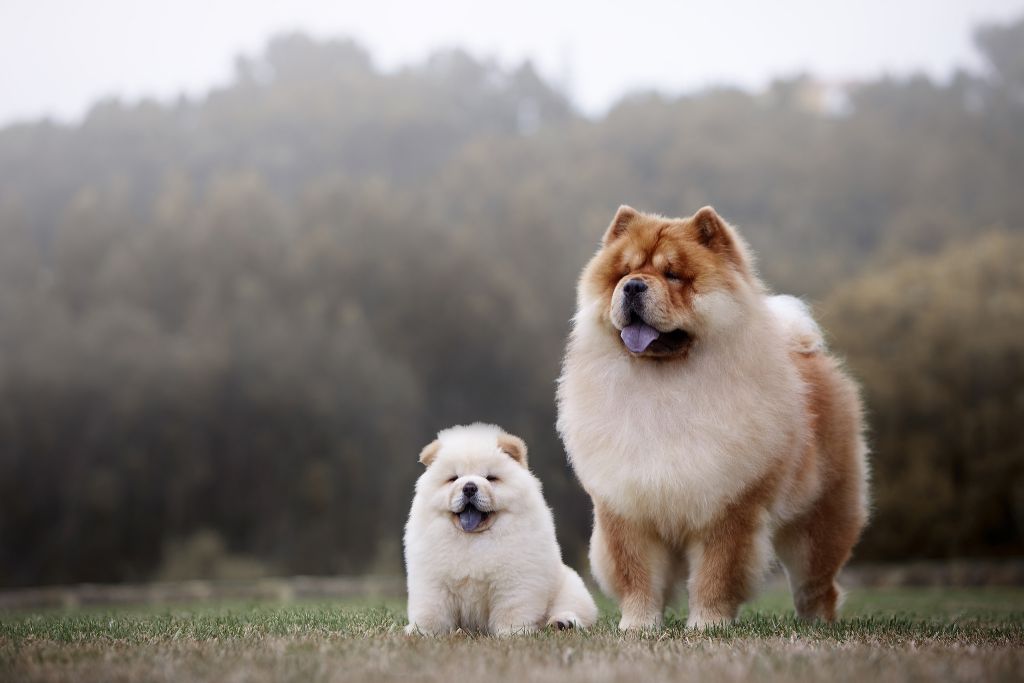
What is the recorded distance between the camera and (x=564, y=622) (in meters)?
3.88

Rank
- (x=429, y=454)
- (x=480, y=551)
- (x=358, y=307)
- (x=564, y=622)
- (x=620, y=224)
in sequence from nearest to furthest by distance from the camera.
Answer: (x=480, y=551)
(x=564, y=622)
(x=429, y=454)
(x=620, y=224)
(x=358, y=307)

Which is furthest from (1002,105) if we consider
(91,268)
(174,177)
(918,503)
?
(91,268)

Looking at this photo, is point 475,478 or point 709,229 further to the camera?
point 709,229

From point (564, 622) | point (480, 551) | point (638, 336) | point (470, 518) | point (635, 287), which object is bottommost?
point (564, 622)

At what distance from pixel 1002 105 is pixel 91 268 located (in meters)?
20.7

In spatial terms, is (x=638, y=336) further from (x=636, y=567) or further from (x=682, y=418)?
(x=636, y=567)

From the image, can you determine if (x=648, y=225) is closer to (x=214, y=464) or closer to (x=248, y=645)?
(x=248, y=645)

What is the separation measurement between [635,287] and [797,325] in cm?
131

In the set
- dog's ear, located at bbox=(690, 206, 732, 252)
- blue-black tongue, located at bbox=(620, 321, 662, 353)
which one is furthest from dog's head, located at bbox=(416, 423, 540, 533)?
dog's ear, located at bbox=(690, 206, 732, 252)

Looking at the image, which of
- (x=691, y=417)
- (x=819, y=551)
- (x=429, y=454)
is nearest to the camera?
(x=691, y=417)

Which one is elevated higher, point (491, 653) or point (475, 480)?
point (475, 480)

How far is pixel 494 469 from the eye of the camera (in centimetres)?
395

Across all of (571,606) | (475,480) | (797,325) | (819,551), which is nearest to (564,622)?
(571,606)

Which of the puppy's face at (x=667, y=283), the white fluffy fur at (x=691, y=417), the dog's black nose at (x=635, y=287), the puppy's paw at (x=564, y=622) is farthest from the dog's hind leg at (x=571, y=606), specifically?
the dog's black nose at (x=635, y=287)
